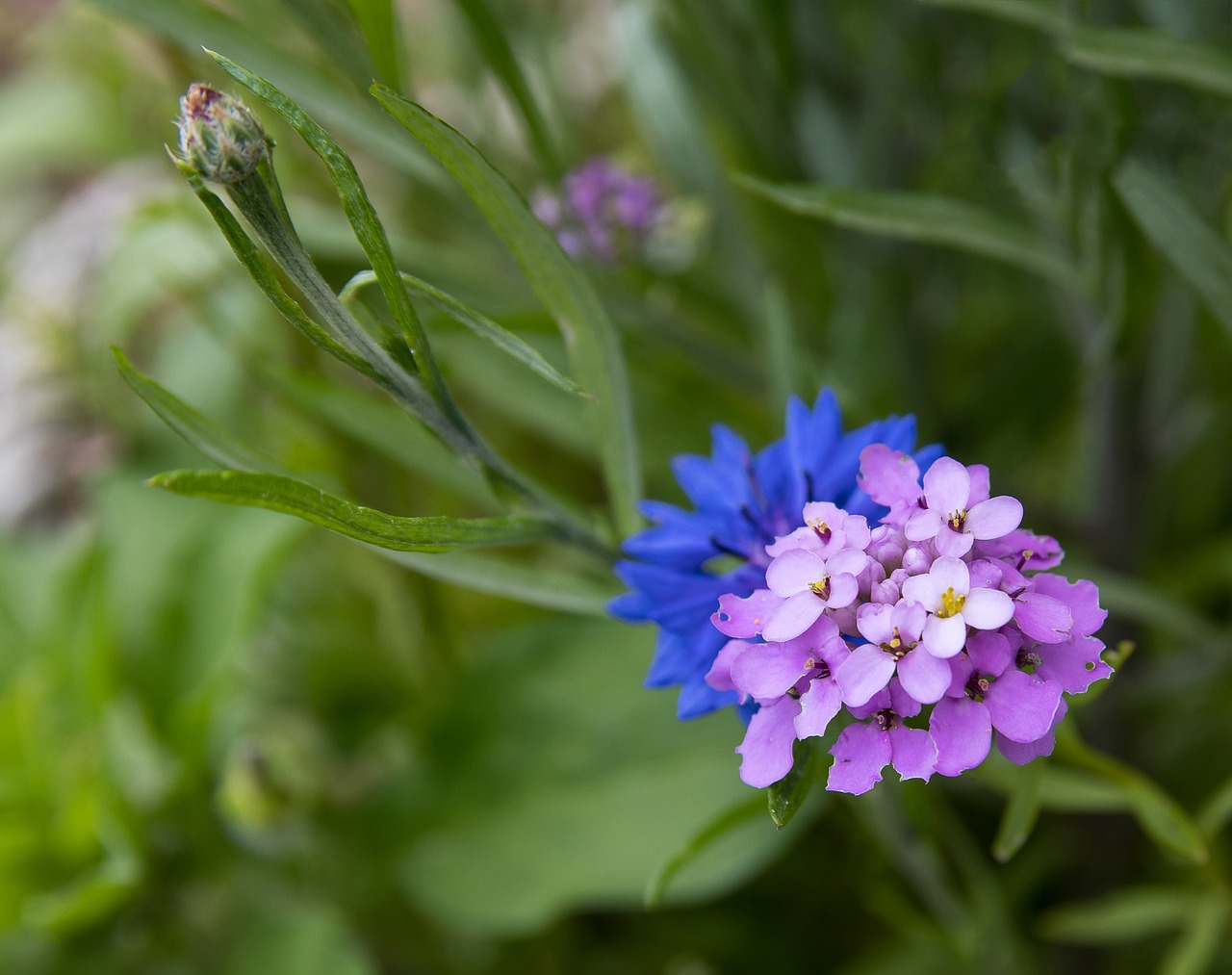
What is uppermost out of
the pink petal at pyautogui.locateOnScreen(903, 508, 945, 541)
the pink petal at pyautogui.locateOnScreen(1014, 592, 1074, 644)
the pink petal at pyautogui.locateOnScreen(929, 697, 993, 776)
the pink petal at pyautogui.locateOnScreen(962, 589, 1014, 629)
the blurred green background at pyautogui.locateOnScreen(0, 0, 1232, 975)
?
the pink petal at pyautogui.locateOnScreen(903, 508, 945, 541)

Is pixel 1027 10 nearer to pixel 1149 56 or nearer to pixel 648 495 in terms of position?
pixel 1149 56

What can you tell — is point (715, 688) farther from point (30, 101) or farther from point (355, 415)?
point (30, 101)

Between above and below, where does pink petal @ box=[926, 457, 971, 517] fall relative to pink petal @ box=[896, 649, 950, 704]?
above

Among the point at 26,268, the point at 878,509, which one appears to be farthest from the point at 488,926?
the point at 26,268

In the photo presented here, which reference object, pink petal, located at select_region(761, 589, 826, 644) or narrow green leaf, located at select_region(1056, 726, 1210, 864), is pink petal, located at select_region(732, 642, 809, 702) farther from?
narrow green leaf, located at select_region(1056, 726, 1210, 864)

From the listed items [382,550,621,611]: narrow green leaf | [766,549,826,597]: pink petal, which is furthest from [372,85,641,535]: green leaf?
[766,549,826,597]: pink petal

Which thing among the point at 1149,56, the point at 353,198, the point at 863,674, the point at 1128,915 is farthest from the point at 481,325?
the point at 1128,915
